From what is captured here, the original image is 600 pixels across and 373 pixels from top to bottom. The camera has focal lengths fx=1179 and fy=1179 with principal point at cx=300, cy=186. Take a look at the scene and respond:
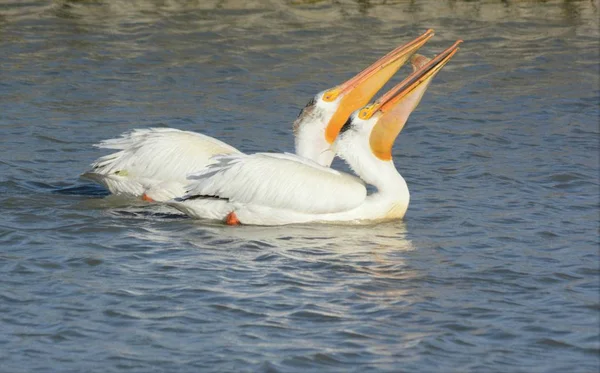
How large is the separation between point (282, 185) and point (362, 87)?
117cm

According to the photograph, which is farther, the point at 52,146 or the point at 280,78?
the point at 280,78

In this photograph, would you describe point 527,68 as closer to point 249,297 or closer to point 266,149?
point 266,149

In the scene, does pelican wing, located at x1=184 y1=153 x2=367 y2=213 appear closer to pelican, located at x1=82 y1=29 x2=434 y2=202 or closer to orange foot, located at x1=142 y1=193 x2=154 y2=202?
pelican, located at x1=82 y1=29 x2=434 y2=202

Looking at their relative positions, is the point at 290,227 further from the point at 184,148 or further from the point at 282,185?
the point at 184,148

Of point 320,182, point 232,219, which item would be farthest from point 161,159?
point 320,182

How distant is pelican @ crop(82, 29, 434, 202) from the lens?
7434 mm

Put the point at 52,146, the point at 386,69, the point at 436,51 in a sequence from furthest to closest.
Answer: the point at 436,51 → the point at 52,146 → the point at 386,69

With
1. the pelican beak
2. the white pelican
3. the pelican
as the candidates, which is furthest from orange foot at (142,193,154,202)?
the pelican beak

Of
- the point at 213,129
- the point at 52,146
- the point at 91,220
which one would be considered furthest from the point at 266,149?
the point at 91,220

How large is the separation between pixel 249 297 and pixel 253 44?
24.2ft

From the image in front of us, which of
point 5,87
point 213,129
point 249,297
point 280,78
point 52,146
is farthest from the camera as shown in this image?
point 280,78

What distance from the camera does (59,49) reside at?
1189 cm

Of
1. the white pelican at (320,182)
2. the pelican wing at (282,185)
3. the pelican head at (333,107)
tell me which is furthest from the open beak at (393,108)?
the pelican head at (333,107)

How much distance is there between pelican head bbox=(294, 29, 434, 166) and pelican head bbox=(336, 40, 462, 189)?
0.39 m
